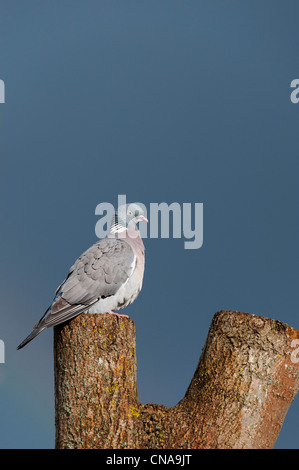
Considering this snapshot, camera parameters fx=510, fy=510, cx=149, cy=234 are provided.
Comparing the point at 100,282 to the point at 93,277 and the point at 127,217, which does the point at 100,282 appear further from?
the point at 127,217

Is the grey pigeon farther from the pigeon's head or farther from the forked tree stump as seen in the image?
the forked tree stump

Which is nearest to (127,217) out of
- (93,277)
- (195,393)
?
(93,277)

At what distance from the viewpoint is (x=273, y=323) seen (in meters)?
6.12

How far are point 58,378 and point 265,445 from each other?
260 cm

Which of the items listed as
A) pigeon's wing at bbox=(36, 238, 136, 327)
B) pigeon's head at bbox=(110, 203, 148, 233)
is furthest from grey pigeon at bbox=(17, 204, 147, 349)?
pigeon's head at bbox=(110, 203, 148, 233)

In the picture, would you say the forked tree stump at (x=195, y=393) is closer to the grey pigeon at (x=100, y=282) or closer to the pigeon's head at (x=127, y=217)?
the grey pigeon at (x=100, y=282)

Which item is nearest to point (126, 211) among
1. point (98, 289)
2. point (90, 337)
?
point (98, 289)

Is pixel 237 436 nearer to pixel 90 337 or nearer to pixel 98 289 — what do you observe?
pixel 90 337

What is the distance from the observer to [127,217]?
26.7ft

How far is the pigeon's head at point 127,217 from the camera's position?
811 cm

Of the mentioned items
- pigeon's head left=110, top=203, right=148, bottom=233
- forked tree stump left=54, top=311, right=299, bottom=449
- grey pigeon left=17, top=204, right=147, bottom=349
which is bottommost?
forked tree stump left=54, top=311, right=299, bottom=449

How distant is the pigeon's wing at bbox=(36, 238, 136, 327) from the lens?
22.1 feet

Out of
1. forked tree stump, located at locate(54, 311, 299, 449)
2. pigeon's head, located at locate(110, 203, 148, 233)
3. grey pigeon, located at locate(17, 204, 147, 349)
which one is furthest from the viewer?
pigeon's head, located at locate(110, 203, 148, 233)

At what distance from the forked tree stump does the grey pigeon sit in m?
0.54
